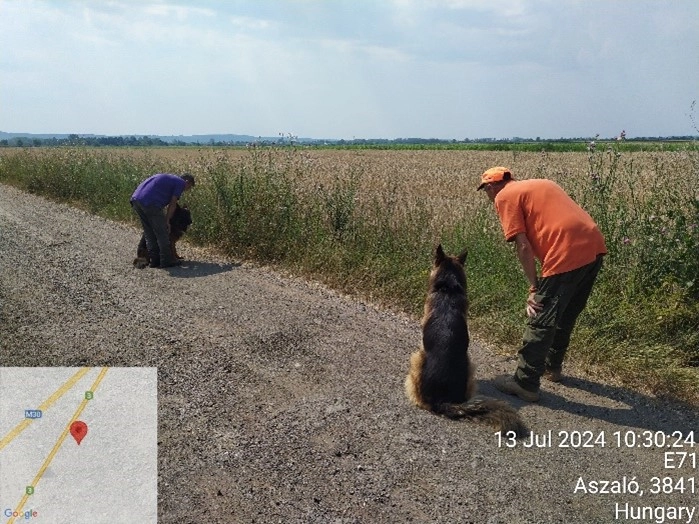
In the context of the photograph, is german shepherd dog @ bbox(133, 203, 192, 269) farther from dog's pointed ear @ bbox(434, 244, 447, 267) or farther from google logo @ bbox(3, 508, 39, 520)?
google logo @ bbox(3, 508, 39, 520)

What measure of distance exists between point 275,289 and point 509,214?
3.98 m

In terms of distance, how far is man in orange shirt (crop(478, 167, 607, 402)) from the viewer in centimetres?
473

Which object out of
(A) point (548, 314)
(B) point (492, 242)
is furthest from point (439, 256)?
(B) point (492, 242)

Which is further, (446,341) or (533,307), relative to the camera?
(533,307)

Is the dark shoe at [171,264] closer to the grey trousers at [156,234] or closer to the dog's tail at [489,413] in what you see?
the grey trousers at [156,234]

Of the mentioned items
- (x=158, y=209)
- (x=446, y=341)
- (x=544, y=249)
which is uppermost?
(x=544, y=249)

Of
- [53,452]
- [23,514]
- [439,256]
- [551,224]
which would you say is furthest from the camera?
[439,256]

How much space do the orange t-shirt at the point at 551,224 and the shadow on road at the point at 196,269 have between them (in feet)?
17.5

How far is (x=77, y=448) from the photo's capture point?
12.4 feet

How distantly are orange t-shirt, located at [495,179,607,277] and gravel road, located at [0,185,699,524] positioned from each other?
1.35 metres

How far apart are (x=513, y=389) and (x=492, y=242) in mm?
3360

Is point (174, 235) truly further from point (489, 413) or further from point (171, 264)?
point (489, 413)

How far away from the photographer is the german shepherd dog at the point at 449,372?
4.39 m

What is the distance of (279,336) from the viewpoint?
6016mm
